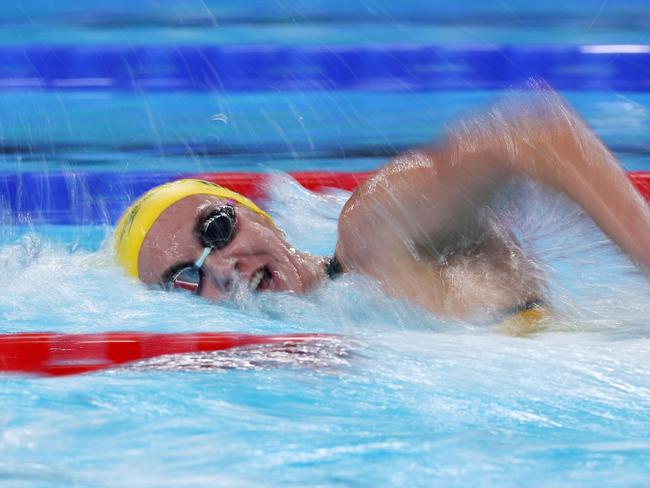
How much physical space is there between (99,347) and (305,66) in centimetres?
262

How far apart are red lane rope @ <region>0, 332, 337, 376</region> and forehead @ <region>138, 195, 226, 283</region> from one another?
401 mm

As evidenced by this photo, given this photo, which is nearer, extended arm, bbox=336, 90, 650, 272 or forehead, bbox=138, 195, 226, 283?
extended arm, bbox=336, 90, 650, 272

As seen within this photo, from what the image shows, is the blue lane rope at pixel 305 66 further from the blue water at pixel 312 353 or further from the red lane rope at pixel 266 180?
the red lane rope at pixel 266 180

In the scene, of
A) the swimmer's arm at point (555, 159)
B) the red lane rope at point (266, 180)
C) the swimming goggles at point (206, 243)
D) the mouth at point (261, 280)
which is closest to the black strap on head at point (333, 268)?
the mouth at point (261, 280)

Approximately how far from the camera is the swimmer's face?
88.8 inches

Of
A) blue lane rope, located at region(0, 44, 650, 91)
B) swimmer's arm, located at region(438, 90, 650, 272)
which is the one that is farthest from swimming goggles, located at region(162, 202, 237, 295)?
blue lane rope, located at region(0, 44, 650, 91)

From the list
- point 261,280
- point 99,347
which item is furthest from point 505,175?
point 99,347

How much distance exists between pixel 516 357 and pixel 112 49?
303 cm

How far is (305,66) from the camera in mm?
4230

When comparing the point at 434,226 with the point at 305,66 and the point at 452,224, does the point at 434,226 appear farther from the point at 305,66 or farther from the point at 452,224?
the point at 305,66

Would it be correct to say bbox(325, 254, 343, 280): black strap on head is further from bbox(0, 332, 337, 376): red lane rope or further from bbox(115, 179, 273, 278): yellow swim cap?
bbox(0, 332, 337, 376): red lane rope

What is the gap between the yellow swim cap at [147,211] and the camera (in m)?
2.30

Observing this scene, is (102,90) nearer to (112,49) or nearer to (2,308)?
(112,49)

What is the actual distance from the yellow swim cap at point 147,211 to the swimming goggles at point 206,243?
0.09 metres
